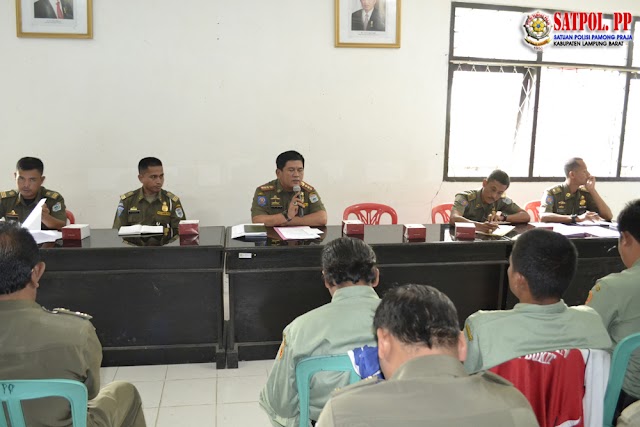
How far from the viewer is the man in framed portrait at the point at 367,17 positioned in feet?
14.9

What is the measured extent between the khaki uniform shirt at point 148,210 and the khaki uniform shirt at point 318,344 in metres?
2.26

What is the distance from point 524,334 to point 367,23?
3.70 meters

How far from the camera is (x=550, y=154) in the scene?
205 inches

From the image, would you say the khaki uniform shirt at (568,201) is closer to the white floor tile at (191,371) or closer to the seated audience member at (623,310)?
the seated audience member at (623,310)

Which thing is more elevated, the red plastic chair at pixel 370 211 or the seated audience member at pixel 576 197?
the seated audience member at pixel 576 197

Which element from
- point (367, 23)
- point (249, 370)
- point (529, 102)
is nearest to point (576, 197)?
point (529, 102)

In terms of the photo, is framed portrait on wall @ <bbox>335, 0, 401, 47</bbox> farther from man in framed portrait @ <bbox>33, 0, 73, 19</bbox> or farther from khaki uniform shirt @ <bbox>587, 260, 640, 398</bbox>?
khaki uniform shirt @ <bbox>587, 260, 640, 398</bbox>

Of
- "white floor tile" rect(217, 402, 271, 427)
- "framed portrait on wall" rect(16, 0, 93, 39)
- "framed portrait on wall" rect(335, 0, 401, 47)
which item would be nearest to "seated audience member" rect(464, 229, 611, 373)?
"white floor tile" rect(217, 402, 271, 427)

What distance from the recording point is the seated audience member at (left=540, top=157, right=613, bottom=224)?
4.15 meters

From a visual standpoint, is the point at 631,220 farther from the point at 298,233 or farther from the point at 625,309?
the point at 298,233

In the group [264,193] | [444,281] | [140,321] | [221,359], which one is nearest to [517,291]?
[444,281]

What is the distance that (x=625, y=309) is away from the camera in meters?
1.76

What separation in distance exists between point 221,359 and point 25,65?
9.51 ft

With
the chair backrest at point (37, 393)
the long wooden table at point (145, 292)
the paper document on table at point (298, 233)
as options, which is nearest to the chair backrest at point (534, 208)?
the paper document on table at point (298, 233)
